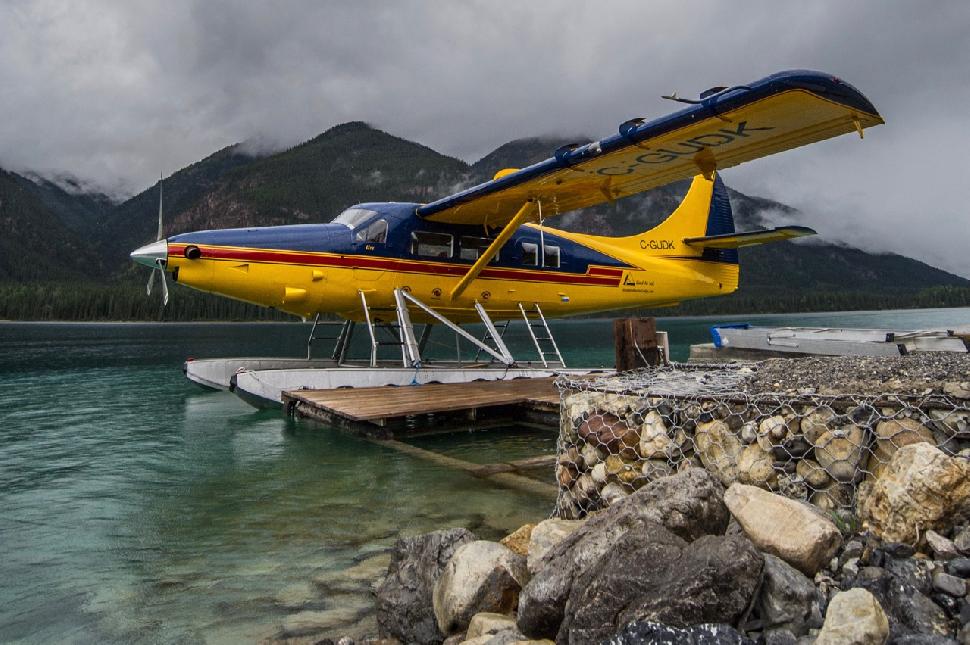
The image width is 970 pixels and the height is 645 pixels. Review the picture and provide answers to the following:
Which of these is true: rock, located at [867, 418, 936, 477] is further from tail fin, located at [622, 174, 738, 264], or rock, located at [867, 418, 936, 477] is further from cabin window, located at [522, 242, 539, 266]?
tail fin, located at [622, 174, 738, 264]

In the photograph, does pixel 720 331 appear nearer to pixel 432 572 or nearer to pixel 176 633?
pixel 432 572

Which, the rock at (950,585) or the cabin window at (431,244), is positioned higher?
the cabin window at (431,244)

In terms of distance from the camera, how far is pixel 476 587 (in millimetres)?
3012

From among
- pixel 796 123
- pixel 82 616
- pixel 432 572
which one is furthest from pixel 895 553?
pixel 796 123

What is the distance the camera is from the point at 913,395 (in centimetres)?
290

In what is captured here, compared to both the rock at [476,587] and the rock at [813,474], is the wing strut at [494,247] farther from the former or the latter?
the rock at [476,587]

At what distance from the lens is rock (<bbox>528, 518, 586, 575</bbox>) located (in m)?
3.07

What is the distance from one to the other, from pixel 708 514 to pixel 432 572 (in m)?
1.54

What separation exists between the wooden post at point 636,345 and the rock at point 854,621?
13.2ft

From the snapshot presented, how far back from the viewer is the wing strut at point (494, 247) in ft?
35.5

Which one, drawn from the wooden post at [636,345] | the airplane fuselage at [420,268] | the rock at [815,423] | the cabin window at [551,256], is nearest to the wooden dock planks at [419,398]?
the airplane fuselage at [420,268]

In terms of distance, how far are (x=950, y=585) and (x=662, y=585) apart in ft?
3.36

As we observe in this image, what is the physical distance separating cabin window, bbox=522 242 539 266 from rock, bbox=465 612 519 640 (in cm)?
1016

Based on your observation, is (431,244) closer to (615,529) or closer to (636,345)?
(636,345)
